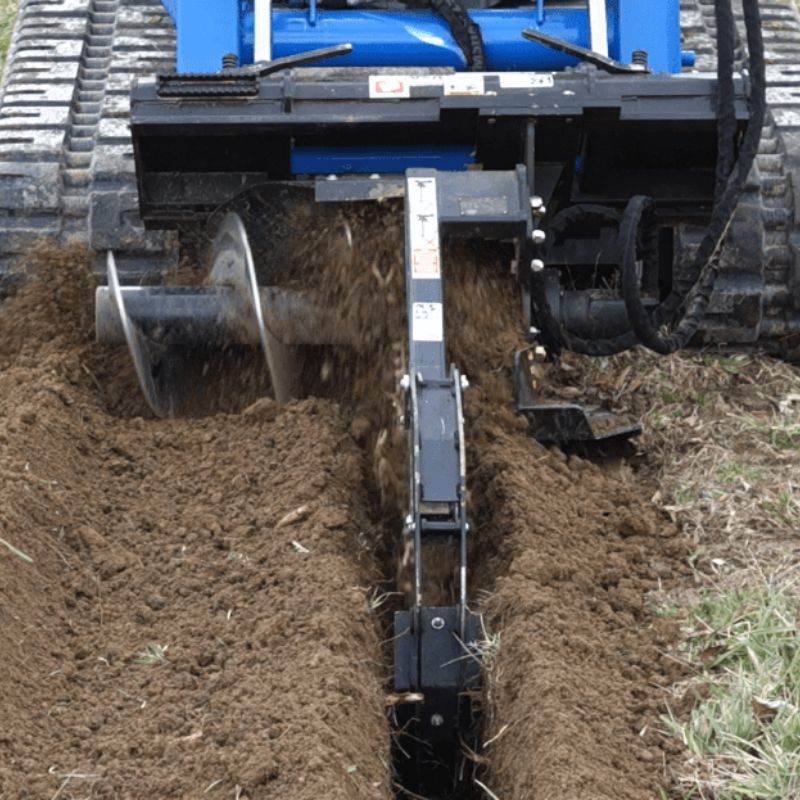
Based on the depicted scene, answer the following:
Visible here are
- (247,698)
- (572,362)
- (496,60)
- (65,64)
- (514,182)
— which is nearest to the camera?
(247,698)

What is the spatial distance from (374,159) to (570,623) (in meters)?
1.74

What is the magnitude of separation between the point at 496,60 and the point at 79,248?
146cm

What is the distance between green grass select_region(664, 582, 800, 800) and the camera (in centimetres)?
329

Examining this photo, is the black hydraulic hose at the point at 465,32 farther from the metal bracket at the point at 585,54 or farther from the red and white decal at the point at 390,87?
the red and white decal at the point at 390,87

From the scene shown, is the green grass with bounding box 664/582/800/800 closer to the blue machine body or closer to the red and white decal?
the red and white decal

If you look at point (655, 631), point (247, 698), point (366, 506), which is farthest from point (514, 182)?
point (247, 698)

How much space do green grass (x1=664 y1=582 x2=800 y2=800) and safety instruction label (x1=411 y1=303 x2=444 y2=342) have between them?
0.87 meters

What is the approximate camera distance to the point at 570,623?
3.82 metres

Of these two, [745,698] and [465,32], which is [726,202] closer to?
[465,32]

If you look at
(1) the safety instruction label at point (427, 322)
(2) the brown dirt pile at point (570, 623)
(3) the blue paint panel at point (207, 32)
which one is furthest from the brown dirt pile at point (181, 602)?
(3) the blue paint panel at point (207, 32)

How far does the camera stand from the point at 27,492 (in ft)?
14.0

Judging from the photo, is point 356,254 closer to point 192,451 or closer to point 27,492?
point 192,451

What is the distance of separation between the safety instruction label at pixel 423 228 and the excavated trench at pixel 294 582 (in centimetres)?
47

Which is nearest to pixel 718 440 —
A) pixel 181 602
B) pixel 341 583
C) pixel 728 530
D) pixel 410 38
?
pixel 728 530
